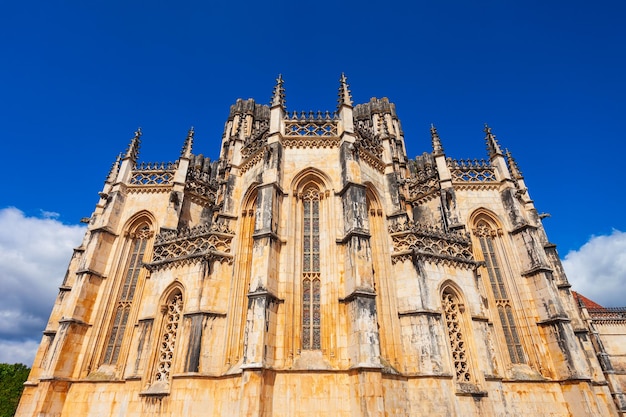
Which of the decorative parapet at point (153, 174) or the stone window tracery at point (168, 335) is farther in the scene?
the decorative parapet at point (153, 174)

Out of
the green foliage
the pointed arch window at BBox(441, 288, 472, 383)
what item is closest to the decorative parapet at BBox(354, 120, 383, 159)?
the pointed arch window at BBox(441, 288, 472, 383)

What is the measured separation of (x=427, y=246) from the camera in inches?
624

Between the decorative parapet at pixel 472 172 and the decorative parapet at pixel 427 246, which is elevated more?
the decorative parapet at pixel 472 172

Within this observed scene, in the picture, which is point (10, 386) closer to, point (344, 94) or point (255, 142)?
point (255, 142)

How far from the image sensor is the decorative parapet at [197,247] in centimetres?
1529

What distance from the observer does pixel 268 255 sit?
1298 cm

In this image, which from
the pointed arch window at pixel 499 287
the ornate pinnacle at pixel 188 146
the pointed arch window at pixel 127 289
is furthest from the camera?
the ornate pinnacle at pixel 188 146

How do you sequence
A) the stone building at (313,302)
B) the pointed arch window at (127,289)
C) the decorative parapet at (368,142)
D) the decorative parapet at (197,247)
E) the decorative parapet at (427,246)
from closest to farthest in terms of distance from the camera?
1. the stone building at (313,302)
2. the decorative parapet at (197,247)
3. the decorative parapet at (427,246)
4. the pointed arch window at (127,289)
5. the decorative parapet at (368,142)

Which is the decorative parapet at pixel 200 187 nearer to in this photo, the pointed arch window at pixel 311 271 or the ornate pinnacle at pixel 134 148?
the ornate pinnacle at pixel 134 148

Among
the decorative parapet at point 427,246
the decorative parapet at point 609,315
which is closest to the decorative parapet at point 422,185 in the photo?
the decorative parapet at point 427,246

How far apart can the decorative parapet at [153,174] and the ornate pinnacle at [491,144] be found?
65.5ft

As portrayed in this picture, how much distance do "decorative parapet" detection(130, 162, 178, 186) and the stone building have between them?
198mm

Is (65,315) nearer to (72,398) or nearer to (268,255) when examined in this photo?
(72,398)

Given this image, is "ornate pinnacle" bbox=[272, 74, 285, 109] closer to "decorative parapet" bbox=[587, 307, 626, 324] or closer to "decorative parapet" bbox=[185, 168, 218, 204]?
"decorative parapet" bbox=[185, 168, 218, 204]
